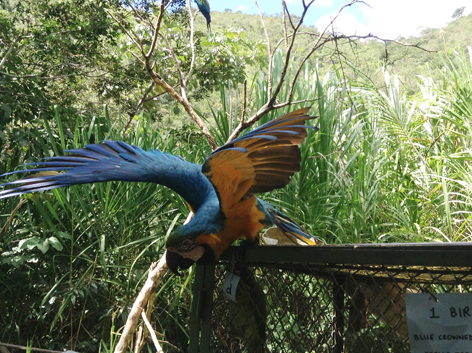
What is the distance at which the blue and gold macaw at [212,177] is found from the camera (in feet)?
3.94

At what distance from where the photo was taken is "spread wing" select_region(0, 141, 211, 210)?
1.30 meters

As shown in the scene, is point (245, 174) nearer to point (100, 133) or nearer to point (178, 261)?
point (178, 261)

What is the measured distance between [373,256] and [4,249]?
2.52 meters

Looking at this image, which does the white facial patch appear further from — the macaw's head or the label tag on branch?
the label tag on branch

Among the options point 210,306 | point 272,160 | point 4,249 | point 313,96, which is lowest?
point 4,249

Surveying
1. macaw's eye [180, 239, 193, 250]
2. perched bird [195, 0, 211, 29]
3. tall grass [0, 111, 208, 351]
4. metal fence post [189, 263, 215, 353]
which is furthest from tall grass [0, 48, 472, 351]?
metal fence post [189, 263, 215, 353]

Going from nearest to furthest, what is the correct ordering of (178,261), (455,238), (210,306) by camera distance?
(210,306) → (178,261) → (455,238)

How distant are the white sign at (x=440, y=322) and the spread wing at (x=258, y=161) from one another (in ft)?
1.92

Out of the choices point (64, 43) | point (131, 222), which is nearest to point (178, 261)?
point (131, 222)

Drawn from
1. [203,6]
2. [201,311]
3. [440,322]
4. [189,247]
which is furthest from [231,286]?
[203,6]

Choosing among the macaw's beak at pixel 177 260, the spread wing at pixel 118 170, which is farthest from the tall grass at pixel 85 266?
the macaw's beak at pixel 177 260

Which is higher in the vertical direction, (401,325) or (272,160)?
(272,160)

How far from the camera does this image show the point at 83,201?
7.91 feet

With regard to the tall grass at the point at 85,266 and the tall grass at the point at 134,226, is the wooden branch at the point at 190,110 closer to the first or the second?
the tall grass at the point at 134,226
